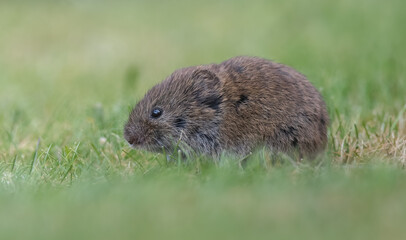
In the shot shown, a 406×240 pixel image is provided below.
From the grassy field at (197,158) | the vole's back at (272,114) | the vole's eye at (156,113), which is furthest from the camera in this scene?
the vole's eye at (156,113)

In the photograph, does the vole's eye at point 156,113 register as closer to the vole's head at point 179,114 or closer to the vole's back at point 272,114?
the vole's head at point 179,114

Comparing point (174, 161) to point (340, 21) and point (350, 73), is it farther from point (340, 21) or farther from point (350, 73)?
point (340, 21)

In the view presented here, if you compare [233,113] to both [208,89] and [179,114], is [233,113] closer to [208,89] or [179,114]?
[208,89]

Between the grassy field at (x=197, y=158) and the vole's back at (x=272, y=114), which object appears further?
the vole's back at (x=272, y=114)

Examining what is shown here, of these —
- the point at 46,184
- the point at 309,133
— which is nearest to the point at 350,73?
the point at 309,133

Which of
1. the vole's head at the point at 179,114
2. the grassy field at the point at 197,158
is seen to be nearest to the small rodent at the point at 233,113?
the vole's head at the point at 179,114

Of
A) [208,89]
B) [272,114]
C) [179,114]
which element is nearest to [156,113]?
[179,114]

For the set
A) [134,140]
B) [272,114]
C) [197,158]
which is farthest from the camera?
[134,140]

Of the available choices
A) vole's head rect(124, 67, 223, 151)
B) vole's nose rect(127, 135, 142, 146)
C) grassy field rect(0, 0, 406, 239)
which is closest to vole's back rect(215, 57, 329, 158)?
vole's head rect(124, 67, 223, 151)
